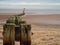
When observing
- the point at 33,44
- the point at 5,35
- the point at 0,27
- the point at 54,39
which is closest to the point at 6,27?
the point at 5,35

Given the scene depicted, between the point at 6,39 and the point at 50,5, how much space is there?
15.0ft

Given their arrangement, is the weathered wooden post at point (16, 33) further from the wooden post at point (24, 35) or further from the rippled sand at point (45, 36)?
the rippled sand at point (45, 36)

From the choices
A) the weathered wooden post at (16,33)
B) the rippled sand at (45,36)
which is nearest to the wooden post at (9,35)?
the weathered wooden post at (16,33)

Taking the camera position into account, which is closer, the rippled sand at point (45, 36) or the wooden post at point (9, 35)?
the wooden post at point (9, 35)

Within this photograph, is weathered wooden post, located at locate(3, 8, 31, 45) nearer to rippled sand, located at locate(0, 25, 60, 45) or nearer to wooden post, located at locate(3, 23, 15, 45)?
wooden post, located at locate(3, 23, 15, 45)

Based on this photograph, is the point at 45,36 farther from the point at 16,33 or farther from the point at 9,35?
the point at 9,35

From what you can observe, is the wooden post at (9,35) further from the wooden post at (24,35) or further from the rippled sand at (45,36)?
the rippled sand at (45,36)

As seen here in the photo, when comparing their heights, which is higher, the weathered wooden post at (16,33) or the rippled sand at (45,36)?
the weathered wooden post at (16,33)

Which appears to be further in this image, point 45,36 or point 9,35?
point 45,36

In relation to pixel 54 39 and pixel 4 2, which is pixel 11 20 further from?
pixel 4 2

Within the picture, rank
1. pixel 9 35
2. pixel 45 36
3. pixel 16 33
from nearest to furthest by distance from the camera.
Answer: pixel 9 35 → pixel 16 33 → pixel 45 36

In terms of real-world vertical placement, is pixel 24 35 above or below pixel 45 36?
above

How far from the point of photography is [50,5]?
20.3 feet

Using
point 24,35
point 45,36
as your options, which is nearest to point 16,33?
point 24,35
